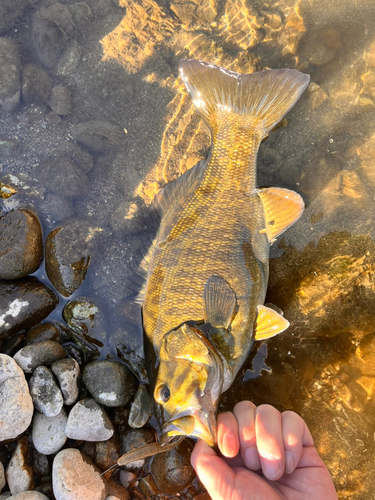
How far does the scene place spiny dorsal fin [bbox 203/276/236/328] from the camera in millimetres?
2928

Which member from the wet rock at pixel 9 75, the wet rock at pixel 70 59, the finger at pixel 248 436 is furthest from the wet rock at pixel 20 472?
the wet rock at pixel 70 59

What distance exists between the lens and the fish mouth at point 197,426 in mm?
2525

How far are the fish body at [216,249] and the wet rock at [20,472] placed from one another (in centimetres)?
150

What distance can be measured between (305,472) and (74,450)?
2.16 m

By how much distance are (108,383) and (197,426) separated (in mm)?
1193

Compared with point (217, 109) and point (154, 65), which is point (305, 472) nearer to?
point (217, 109)

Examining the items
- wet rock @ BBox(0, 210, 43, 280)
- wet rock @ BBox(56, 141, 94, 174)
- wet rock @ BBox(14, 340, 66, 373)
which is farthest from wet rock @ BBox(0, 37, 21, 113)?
wet rock @ BBox(14, 340, 66, 373)

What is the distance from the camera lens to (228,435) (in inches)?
109

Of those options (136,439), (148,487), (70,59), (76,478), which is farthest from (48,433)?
(70,59)

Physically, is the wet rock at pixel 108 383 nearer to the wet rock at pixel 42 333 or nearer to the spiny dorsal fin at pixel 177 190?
the wet rock at pixel 42 333

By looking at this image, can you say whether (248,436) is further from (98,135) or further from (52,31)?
(52,31)

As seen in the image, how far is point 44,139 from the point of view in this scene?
4066 millimetres

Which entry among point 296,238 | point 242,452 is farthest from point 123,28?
point 242,452

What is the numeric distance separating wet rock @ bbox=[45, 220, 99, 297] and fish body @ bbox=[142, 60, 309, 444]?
35.7 inches
